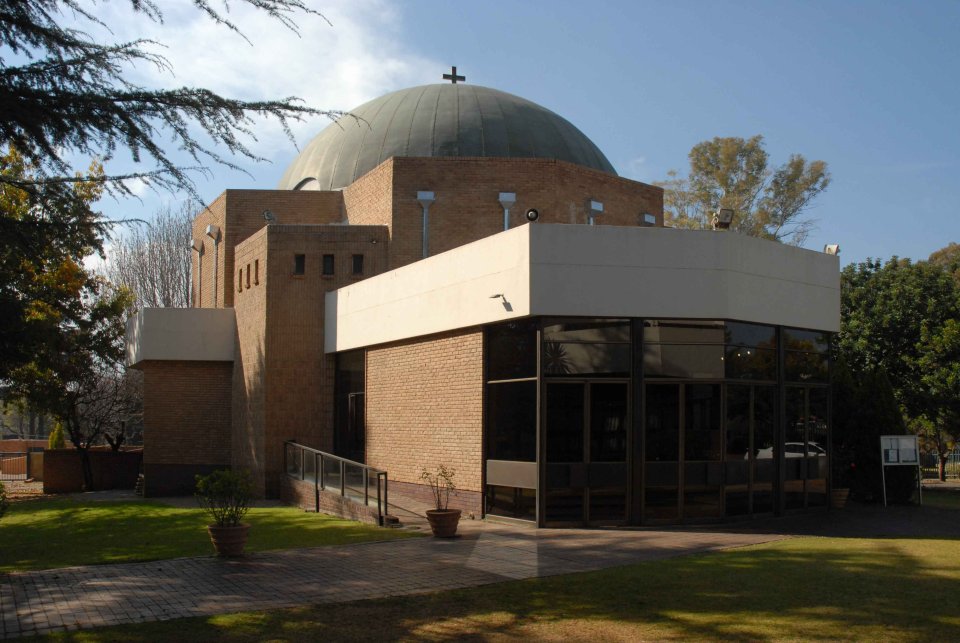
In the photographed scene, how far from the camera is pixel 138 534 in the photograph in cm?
1716

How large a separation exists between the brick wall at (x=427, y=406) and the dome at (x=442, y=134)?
9.87 meters

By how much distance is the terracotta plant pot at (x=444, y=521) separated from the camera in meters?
14.8

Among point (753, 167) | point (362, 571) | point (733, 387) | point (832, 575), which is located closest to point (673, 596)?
point (832, 575)

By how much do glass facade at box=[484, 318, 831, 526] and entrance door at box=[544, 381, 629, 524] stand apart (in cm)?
2

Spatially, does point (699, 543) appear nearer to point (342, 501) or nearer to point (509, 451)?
point (509, 451)

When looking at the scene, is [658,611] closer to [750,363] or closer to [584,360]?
[584,360]

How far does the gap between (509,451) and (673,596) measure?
663cm

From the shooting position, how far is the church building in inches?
634

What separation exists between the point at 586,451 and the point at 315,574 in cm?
582

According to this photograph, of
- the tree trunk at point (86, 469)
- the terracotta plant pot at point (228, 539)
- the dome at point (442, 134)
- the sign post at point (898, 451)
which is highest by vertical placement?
the dome at point (442, 134)

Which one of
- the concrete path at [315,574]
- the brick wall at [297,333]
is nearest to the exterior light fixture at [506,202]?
the brick wall at [297,333]

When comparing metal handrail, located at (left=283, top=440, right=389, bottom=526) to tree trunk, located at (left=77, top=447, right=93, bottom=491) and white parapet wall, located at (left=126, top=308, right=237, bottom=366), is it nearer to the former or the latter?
white parapet wall, located at (left=126, top=308, right=237, bottom=366)

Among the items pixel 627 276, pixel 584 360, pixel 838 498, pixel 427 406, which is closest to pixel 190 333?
pixel 427 406

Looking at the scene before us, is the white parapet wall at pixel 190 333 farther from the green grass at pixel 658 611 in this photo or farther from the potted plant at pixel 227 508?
the green grass at pixel 658 611
